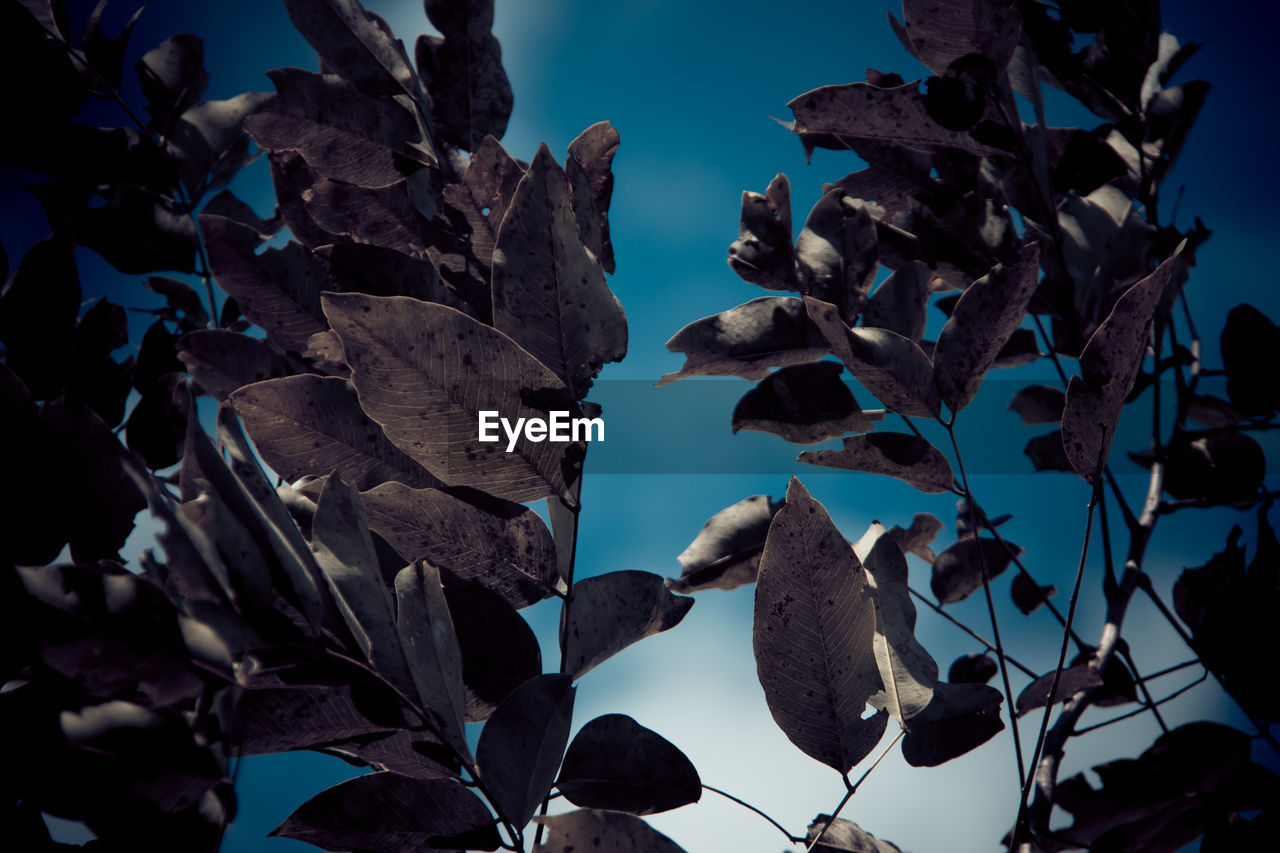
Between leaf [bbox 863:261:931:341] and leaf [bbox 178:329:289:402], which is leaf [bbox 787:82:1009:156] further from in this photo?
leaf [bbox 178:329:289:402]

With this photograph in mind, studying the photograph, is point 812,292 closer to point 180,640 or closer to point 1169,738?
point 1169,738

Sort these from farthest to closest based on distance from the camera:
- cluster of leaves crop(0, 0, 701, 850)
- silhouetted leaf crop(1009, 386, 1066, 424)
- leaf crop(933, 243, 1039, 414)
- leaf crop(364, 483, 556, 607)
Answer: silhouetted leaf crop(1009, 386, 1066, 424)
leaf crop(933, 243, 1039, 414)
leaf crop(364, 483, 556, 607)
cluster of leaves crop(0, 0, 701, 850)

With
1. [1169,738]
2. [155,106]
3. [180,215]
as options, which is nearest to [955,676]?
[1169,738]

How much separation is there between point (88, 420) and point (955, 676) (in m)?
1.06

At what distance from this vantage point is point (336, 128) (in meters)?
0.55

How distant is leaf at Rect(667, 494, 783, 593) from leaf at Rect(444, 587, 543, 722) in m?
0.28

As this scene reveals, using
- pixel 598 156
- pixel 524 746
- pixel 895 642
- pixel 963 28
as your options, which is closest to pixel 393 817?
pixel 524 746

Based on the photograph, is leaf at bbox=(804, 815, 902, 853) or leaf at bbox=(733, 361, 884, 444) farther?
leaf at bbox=(733, 361, 884, 444)

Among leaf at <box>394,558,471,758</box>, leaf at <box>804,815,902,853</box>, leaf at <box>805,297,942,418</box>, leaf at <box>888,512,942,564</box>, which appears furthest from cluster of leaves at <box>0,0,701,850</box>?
leaf at <box>888,512,942,564</box>

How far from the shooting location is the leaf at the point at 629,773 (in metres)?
0.40

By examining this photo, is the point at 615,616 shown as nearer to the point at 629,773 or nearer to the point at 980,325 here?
the point at 629,773

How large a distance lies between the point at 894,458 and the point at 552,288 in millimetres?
348

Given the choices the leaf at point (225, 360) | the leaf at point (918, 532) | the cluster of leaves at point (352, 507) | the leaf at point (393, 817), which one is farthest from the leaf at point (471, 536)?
the leaf at point (918, 532)

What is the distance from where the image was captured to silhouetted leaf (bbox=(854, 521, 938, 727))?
0.43 m
